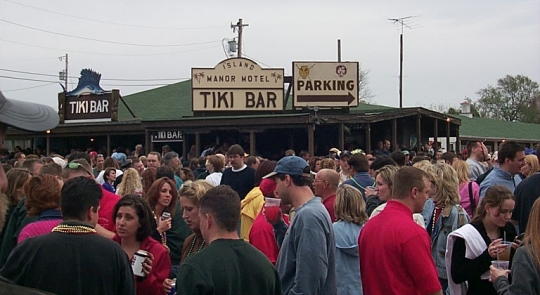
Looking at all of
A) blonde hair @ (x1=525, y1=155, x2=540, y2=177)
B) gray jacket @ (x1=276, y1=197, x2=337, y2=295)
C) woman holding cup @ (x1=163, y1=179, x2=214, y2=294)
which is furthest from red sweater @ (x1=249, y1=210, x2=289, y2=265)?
blonde hair @ (x1=525, y1=155, x2=540, y2=177)

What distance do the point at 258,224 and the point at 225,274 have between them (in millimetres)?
1985

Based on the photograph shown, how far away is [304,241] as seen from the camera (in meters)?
5.11

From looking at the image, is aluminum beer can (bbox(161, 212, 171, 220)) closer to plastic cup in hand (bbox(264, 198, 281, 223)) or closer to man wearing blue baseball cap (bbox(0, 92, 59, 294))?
plastic cup in hand (bbox(264, 198, 281, 223))

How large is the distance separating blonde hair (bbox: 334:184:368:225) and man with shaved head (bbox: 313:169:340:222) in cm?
43

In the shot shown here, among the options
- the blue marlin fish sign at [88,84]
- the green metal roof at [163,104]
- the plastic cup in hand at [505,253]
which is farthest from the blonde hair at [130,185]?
the blue marlin fish sign at [88,84]

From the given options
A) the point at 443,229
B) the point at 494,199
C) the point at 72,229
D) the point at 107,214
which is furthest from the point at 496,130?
the point at 72,229

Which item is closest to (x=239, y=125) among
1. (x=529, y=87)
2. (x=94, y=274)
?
(x=94, y=274)

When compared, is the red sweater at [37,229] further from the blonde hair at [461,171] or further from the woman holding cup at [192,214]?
the blonde hair at [461,171]

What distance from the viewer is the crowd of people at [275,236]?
13.7 feet

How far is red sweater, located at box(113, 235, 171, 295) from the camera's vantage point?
17.8 ft

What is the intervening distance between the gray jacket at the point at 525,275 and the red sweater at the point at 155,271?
2.63 meters

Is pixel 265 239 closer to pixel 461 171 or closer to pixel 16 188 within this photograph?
pixel 16 188

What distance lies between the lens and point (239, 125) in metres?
23.1

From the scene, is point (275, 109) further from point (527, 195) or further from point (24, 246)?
point (24, 246)
